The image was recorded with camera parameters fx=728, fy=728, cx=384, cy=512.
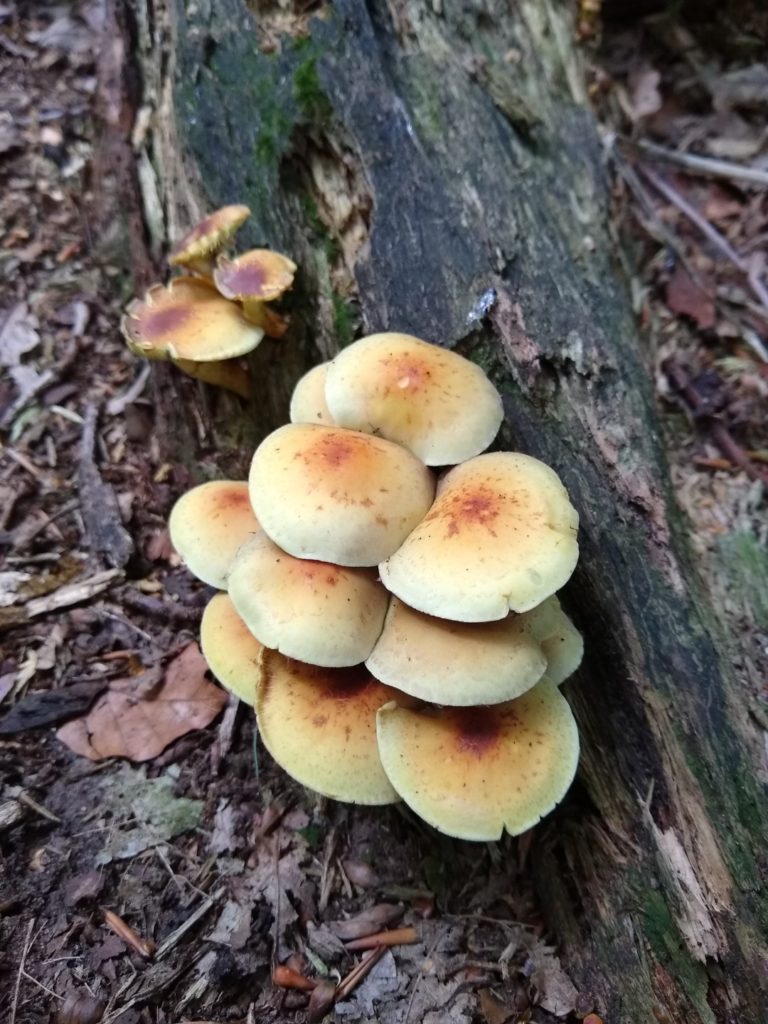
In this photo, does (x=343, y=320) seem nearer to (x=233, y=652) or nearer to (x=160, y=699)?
(x=233, y=652)

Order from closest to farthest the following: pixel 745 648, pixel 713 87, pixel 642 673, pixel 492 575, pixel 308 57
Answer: pixel 492 575 → pixel 642 673 → pixel 745 648 → pixel 308 57 → pixel 713 87

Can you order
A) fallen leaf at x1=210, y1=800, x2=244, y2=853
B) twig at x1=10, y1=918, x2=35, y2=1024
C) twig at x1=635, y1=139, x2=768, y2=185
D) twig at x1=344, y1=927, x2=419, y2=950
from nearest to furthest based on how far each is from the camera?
1. twig at x1=10, y1=918, x2=35, y2=1024
2. twig at x1=344, y1=927, x2=419, y2=950
3. fallen leaf at x1=210, y1=800, x2=244, y2=853
4. twig at x1=635, y1=139, x2=768, y2=185

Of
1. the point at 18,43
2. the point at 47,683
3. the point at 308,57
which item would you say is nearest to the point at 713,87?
the point at 308,57

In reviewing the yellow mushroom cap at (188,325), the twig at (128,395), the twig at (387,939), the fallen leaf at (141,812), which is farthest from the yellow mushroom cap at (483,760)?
the twig at (128,395)

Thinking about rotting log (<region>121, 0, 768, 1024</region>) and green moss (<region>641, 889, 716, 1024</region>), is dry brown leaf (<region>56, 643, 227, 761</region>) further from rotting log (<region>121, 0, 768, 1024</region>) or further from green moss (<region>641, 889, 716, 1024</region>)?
green moss (<region>641, 889, 716, 1024</region>)

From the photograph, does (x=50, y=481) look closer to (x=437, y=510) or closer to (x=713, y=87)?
(x=437, y=510)

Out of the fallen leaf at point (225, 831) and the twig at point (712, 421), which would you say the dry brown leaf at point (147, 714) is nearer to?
the fallen leaf at point (225, 831)

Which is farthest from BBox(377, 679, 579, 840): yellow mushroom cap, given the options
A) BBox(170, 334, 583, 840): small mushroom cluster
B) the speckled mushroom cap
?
the speckled mushroom cap
